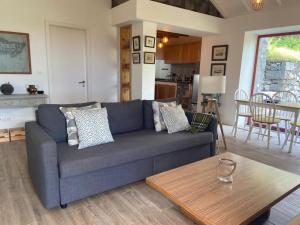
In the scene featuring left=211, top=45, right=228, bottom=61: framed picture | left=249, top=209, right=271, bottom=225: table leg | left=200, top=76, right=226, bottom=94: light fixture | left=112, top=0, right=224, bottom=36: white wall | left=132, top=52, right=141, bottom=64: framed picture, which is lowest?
left=249, top=209, right=271, bottom=225: table leg

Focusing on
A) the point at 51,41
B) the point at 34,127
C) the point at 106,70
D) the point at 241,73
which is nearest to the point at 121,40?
the point at 106,70

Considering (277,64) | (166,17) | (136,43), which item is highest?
(166,17)

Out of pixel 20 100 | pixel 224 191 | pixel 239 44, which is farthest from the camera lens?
pixel 239 44

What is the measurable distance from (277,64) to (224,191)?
4502mm

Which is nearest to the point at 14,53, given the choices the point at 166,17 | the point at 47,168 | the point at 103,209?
the point at 166,17

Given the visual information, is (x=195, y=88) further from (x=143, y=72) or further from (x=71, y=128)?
(x=71, y=128)

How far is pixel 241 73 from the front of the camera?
16.9 feet

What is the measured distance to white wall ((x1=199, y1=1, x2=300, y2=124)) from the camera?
15.2 feet

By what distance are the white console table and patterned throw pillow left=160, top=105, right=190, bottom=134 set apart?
2372 mm

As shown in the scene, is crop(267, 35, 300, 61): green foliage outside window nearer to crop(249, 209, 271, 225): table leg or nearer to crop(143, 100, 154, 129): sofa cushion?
crop(143, 100, 154, 129): sofa cushion

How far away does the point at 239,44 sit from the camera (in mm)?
5086

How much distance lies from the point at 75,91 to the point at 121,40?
5.26 ft

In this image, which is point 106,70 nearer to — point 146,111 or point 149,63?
point 149,63

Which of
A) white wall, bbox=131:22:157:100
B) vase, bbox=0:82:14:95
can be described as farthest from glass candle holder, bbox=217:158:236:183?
vase, bbox=0:82:14:95
